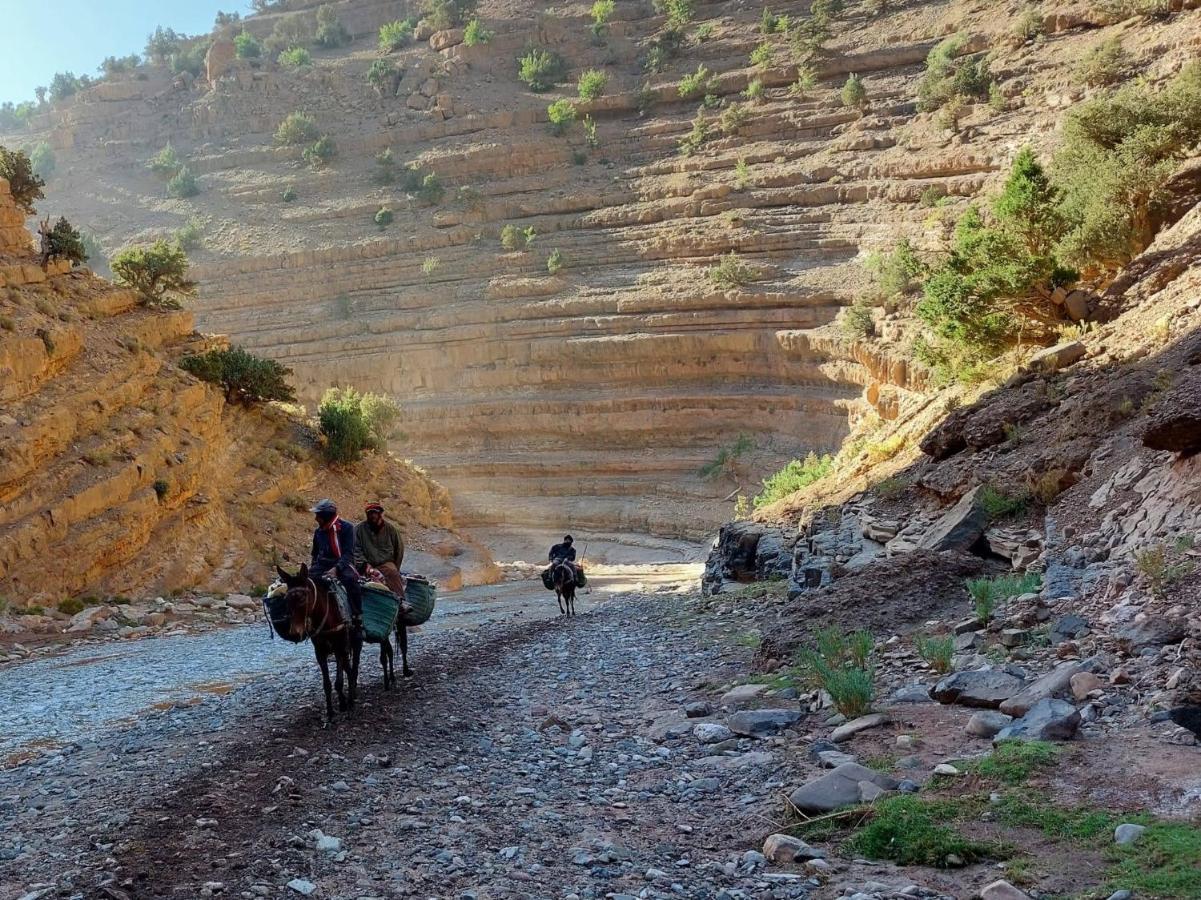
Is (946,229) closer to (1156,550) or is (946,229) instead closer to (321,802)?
(1156,550)

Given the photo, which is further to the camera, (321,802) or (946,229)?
(946,229)

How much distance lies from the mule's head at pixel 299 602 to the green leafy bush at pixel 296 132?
221 feet

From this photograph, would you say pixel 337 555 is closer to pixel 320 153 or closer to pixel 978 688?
pixel 978 688

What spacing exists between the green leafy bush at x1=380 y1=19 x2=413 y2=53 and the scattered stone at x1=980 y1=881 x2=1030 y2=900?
83.9 meters

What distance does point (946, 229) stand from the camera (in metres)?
41.2

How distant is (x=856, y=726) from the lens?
7141 mm

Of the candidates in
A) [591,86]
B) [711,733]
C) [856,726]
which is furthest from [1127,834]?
[591,86]

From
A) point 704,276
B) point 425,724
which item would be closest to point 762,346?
point 704,276

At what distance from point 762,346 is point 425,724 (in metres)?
38.0

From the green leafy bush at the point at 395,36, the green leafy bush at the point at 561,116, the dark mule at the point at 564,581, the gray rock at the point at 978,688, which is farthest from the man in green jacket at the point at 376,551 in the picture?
the green leafy bush at the point at 395,36

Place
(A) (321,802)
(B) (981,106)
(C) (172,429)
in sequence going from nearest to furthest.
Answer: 1. (A) (321,802)
2. (C) (172,429)
3. (B) (981,106)

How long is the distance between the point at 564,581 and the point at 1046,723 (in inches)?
537

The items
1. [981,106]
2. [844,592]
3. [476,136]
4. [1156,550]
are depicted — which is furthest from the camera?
[476,136]

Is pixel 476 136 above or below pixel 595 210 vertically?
above
